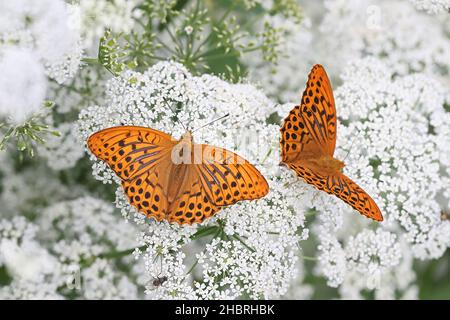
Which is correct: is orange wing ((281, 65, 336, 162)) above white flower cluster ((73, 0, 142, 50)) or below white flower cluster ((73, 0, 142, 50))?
below

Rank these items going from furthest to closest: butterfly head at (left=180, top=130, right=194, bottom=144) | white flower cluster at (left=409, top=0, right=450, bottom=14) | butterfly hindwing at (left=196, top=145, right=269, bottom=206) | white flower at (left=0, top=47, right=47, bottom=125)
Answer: white flower cluster at (left=409, top=0, right=450, bottom=14)
butterfly head at (left=180, top=130, right=194, bottom=144)
butterfly hindwing at (left=196, top=145, right=269, bottom=206)
white flower at (left=0, top=47, right=47, bottom=125)

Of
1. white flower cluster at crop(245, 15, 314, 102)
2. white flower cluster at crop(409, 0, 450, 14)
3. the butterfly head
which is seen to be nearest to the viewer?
the butterfly head

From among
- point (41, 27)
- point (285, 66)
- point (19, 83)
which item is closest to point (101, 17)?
point (41, 27)

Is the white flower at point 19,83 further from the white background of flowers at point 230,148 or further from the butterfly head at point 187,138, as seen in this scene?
the butterfly head at point 187,138

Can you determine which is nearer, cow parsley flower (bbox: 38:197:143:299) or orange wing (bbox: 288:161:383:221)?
orange wing (bbox: 288:161:383:221)

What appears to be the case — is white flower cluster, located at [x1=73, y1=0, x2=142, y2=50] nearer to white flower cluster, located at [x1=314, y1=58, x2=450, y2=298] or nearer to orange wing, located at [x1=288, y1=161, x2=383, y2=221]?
orange wing, located at [x1=288, y1=161, x2=383, y2=221]

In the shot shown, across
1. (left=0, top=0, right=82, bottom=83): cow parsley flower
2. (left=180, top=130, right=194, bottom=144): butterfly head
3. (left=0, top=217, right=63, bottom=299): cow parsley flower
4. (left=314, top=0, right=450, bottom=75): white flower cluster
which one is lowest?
(left=0, top=217, right=63, bottom=299): cow parsley flower

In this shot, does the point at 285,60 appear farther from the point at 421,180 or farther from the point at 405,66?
the point at 421,180

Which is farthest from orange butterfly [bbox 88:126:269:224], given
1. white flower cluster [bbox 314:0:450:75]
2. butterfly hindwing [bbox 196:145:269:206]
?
white flower cluster [bbox 314:0:450:75]
